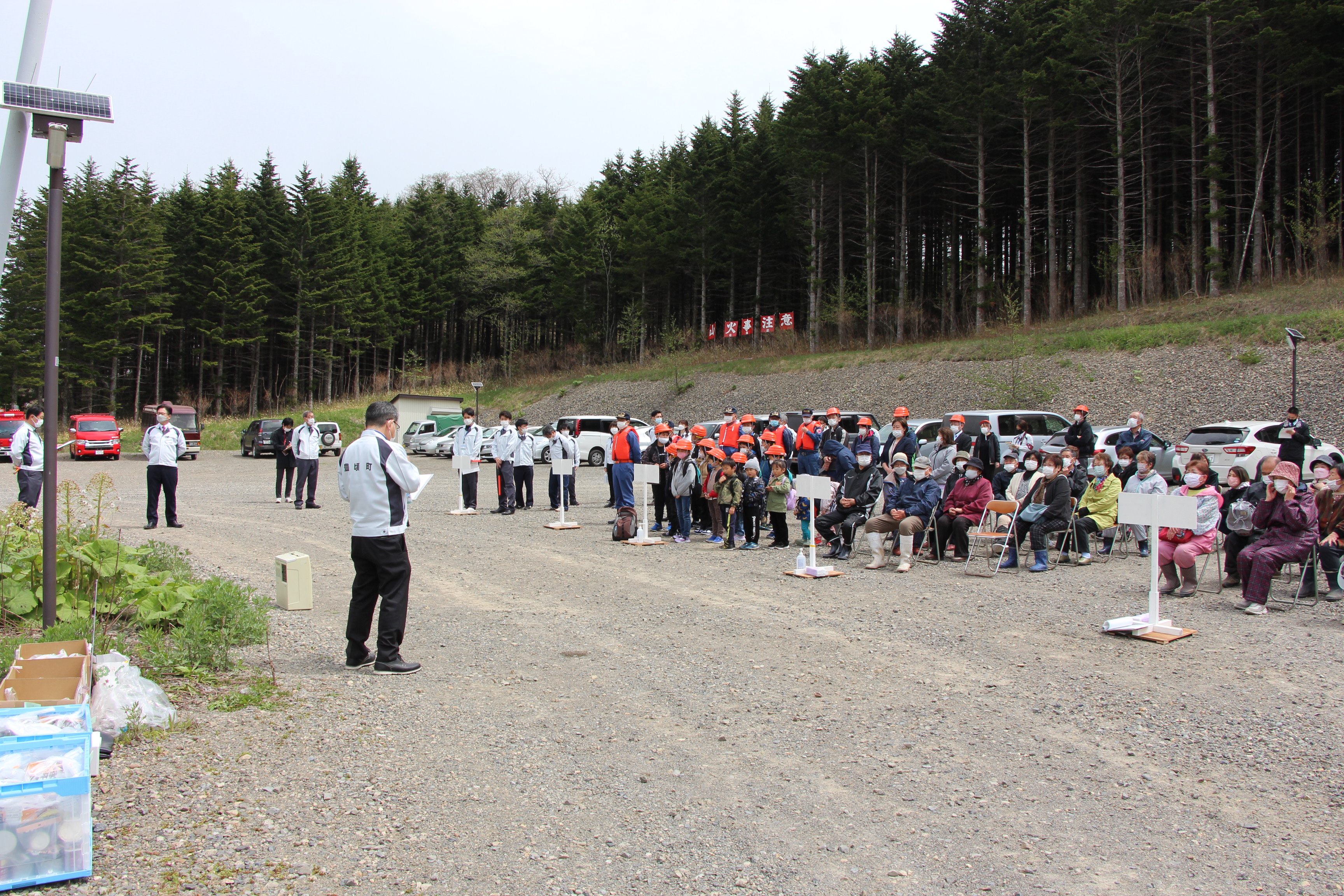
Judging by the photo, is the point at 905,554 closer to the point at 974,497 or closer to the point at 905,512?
the point at 905,512

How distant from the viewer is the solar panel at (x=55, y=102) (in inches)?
205

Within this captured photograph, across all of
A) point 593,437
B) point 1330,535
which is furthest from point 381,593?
point 593,437

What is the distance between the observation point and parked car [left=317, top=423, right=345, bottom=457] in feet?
123

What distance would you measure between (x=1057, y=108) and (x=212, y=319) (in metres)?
50.3

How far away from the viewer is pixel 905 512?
10.8 m

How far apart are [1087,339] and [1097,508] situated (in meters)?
21.6

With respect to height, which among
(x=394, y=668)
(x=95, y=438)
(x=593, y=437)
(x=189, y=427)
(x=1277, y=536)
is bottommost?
(x=394, y=668)

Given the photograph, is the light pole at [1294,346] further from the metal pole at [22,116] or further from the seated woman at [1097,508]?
the metal pole at [22,116]

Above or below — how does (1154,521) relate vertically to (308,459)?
below

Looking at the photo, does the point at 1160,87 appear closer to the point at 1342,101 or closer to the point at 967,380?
the point at 1342,101

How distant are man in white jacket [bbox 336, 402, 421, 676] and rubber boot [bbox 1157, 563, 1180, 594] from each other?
24.0 ft

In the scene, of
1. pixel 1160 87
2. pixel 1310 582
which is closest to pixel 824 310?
pixel 1160 87

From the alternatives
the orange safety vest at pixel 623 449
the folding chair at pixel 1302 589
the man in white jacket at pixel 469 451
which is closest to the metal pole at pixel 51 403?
the folding chair at pixel 1302 589

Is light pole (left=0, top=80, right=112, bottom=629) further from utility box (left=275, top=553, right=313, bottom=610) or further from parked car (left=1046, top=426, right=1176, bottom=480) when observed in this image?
parked car (left=1046, top=426, right=1176, bottom=480)
